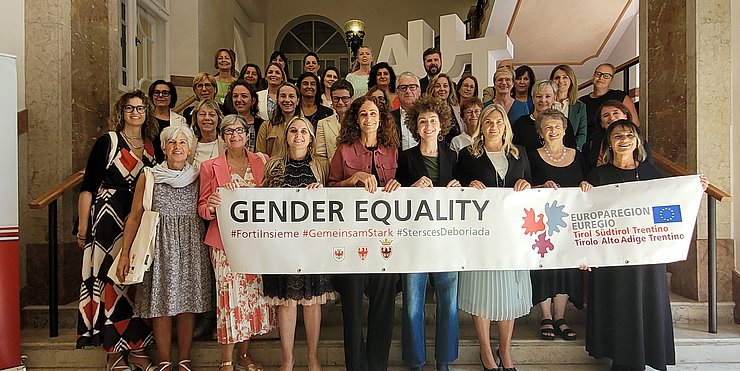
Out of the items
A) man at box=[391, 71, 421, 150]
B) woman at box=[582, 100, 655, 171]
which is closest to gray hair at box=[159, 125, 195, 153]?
man at box=[391, 71, 421, 150]

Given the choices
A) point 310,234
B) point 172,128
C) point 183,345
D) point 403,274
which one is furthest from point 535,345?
point 172,128

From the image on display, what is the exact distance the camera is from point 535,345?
11.6ft

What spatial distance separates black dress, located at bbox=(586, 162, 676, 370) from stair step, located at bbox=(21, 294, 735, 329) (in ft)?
2.09

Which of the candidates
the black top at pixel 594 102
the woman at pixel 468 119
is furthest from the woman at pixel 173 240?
the black top at pixel 594 102

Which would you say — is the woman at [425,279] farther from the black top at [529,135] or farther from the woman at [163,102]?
the woman at [163,102]

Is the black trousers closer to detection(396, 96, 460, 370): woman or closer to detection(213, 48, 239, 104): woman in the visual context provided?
detection(396, 96, 460, 370): woman

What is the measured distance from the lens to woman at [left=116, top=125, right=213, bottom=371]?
10.0 feet

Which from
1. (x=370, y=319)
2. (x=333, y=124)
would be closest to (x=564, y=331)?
(x=370, y=319)

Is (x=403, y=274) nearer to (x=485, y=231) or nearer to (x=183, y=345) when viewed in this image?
(x=485, y=231)

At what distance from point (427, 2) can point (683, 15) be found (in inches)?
350

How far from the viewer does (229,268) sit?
3.09 m

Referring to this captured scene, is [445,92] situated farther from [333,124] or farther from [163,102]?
[163,102]

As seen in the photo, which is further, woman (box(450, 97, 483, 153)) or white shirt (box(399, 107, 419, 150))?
woman (box(450, 97, 483, 153))

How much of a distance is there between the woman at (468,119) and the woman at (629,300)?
0.85 meters
